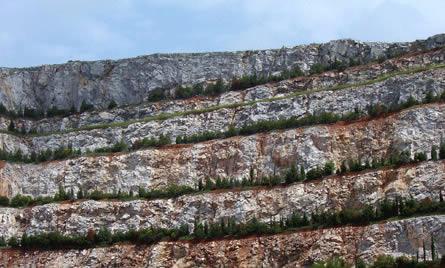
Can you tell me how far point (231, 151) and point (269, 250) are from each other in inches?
534

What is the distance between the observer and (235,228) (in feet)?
200

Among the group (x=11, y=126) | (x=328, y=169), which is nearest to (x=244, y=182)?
(x=328, y=169)

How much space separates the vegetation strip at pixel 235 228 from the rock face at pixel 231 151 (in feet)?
2.01

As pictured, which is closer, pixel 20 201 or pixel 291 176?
pixel 291 176

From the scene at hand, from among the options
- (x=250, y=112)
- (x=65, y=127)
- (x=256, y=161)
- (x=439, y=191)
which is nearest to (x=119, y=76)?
(x=65, y=127)

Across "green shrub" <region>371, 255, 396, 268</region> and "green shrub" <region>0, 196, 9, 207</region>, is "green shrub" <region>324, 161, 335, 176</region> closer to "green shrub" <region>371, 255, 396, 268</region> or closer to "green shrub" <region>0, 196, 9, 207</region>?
"green shrub" <region>371, 255, 396, 268</region>

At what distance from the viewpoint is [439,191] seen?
56.9m

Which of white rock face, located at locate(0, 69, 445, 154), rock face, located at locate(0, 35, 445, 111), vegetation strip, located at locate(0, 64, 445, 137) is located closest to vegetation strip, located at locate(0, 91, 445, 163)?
white rock face, located at locate(0, 69, 445, 154)

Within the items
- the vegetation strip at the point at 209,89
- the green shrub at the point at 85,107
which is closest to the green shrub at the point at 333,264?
the vegetation strip at the point at 209,89

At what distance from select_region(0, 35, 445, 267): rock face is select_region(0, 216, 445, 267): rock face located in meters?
0.08

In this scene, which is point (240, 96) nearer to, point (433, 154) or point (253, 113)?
point (253, 113)

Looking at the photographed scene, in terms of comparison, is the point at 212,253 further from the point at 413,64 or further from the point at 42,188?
the point at 413,64

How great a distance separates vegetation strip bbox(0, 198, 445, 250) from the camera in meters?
56.3

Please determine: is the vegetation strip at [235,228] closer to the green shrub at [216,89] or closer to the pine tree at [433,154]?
the pine tree at [433,154]
